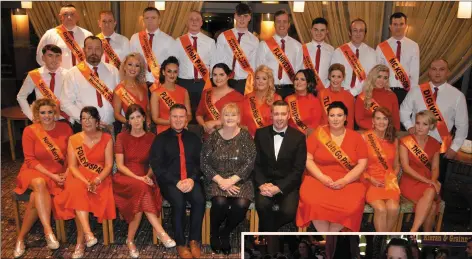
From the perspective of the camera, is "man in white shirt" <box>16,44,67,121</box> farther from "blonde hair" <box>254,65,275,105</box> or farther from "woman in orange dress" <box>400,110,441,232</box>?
"woman in orange dress" <box>400,110,441,232</box>

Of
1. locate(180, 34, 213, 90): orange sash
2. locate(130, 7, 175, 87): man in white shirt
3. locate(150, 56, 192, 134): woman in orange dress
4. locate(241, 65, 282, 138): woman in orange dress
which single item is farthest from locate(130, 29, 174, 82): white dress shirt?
locate(241, 65, 282, 138): woman in orange dress

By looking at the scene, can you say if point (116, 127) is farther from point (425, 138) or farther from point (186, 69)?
point (425, 138)

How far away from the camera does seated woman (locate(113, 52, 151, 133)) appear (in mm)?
3553

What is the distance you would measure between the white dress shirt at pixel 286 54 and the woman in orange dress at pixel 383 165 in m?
1.23

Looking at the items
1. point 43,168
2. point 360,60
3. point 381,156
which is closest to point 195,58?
point 360,60

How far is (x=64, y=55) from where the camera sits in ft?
13.8

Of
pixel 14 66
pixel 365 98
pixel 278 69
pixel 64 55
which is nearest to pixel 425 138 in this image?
pixel 365 98

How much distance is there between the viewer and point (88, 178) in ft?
10.1

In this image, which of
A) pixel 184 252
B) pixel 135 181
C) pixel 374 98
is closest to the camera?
pixel 184 252

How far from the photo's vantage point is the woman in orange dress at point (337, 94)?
356 centimetres

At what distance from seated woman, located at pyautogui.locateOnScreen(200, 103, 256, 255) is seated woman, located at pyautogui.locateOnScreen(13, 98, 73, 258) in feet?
2.98

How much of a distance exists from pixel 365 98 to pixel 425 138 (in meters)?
0.58

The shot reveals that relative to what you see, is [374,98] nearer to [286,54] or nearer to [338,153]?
[338,153]

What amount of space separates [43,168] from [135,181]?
0.61 m
